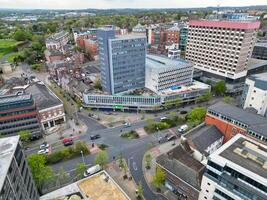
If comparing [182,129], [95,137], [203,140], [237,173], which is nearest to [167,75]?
[182,129]

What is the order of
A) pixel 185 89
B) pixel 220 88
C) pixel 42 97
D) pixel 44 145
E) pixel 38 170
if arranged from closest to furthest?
pixel 38 170 → pixel 44 145 → pixel 42 97 → pixel 185 89 → pixel 220 88

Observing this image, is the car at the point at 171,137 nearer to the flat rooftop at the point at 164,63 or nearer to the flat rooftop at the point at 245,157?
the flat rooftop at the point at 245,157

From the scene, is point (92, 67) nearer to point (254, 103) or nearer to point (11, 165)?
point (254, 103)

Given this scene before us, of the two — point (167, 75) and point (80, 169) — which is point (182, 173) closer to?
point (80, 169)

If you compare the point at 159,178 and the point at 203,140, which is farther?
the point at 203,140

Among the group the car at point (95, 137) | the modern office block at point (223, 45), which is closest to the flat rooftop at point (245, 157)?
the car at point (95, 137)

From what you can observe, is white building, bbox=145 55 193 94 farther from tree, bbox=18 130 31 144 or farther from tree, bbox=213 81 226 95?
A: tree, bbox=18 130 31 144

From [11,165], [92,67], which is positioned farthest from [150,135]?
[92,67]
